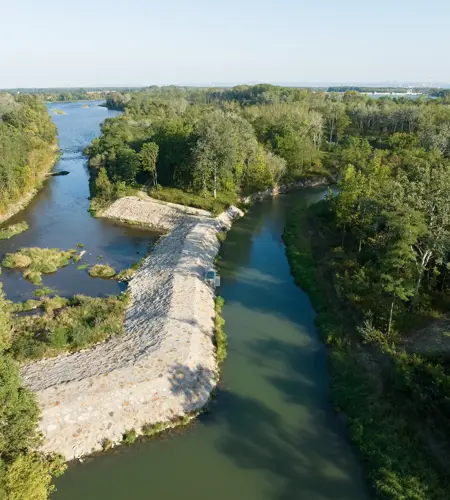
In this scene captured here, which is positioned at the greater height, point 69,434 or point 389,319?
point 389,319

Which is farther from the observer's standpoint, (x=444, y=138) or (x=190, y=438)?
(x=444, y=138)

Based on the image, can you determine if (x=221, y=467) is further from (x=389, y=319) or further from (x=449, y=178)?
(x=449, y=178)

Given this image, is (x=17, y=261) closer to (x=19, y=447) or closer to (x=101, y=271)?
(x=101, y=271)

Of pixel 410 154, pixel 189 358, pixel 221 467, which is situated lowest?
pixel 221 467

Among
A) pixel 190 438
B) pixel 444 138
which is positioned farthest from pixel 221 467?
pixel 444 138

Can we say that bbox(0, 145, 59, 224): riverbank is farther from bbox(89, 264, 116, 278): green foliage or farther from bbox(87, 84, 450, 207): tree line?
bbox(89, 264, 116, 278): green foliage

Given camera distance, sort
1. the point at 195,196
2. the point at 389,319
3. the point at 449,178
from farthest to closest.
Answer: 1. the point at 195,196
2. the point at 449,178
3. the point at 389,319

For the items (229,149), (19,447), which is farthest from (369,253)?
(19,447)

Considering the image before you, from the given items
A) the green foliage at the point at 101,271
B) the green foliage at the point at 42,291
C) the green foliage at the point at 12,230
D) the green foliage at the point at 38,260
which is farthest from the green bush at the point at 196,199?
the green foliage at the point at 42,291
